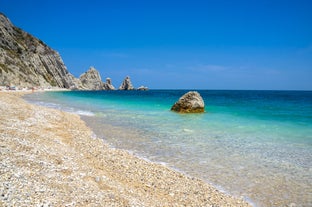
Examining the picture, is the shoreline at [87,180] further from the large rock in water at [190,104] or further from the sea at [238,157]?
the large rock in water at [190,104]

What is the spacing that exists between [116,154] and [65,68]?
15438 centimetres

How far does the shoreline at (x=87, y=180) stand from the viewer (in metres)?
5.88

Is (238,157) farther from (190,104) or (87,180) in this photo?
(190,104)

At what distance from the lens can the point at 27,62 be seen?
391ft

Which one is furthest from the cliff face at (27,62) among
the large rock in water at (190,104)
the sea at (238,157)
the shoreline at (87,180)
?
the shoreline at (87,180)

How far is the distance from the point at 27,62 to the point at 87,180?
12945 centimetres

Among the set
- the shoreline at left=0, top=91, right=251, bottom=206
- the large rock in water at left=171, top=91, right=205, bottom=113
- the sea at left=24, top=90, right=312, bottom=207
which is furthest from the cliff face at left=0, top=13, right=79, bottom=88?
the shoreline at left=0, top=91, right=251, bottom=206

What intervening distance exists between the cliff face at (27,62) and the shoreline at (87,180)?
318 ft

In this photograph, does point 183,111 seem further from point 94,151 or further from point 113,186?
point 113,186

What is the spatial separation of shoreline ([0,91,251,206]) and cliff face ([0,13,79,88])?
9683cm

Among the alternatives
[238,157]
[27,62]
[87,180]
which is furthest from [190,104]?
[27,62]

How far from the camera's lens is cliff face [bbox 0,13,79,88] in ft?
335

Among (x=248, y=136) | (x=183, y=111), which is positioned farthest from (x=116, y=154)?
(x=183, y=111)

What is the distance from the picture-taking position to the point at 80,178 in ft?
23.8
